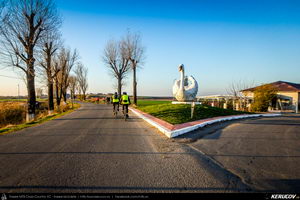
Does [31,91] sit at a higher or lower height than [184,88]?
lower

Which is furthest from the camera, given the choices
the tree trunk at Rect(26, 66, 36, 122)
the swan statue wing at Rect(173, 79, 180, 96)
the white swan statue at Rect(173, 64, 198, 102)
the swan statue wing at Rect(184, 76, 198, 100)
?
the swan statue wing at Rect(173, 79, 180, 96)

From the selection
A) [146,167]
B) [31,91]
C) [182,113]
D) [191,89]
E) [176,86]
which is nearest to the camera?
[146,167]

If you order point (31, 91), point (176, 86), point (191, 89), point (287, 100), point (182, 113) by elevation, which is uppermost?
point (176, 86)

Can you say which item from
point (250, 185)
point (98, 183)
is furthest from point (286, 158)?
point (98, 183)

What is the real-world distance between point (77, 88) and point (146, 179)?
64586mm

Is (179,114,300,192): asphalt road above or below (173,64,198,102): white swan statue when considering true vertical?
below

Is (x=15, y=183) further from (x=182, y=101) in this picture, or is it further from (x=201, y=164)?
(x=182, y=101)

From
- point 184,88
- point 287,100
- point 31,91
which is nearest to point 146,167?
point 184,88

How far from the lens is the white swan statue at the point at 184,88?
17.8m

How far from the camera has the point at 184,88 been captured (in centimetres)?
1825

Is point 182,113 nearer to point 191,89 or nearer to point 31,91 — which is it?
point 191,89

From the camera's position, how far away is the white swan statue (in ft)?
58.4

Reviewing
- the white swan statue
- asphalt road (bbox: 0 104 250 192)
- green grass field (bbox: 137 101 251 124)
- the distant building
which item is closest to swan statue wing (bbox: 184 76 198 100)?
the white swan statue

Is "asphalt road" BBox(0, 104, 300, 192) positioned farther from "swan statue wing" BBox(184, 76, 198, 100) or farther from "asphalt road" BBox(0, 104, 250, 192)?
"swan statue wing" BBox(184, 76, 198, 100)
